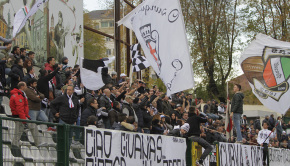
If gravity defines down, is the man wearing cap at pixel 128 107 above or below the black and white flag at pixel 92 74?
below

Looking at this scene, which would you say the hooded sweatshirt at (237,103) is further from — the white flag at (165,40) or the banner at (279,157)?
the white flag at (165,40)

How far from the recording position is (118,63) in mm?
26250

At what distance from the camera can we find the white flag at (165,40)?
12672 mm

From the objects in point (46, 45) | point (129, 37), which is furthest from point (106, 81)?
point (129, 37)

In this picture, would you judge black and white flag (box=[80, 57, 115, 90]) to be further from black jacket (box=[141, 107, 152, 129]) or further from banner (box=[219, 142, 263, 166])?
banner (box=[219, 142, 263, 166])

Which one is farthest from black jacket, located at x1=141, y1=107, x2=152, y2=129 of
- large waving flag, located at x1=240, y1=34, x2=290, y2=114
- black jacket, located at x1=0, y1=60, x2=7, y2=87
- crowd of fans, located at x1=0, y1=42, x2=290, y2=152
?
black jacket, located at x1=0, y1=60, x2=7, y2=87

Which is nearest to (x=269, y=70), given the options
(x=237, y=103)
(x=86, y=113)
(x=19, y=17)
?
(x=237, y=103)

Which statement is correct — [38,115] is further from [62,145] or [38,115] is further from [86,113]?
[62,145]

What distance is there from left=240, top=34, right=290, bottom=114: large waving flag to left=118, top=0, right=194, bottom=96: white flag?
5756 millimetres

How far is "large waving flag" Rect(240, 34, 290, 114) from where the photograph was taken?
58.6 ft

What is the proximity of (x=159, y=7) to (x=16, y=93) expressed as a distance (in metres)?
4.27

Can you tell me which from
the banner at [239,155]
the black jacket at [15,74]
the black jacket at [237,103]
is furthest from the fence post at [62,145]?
the black jacket at [237,103]

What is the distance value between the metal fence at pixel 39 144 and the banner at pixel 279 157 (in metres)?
13.4

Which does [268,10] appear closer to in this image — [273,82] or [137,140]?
[273,82]
